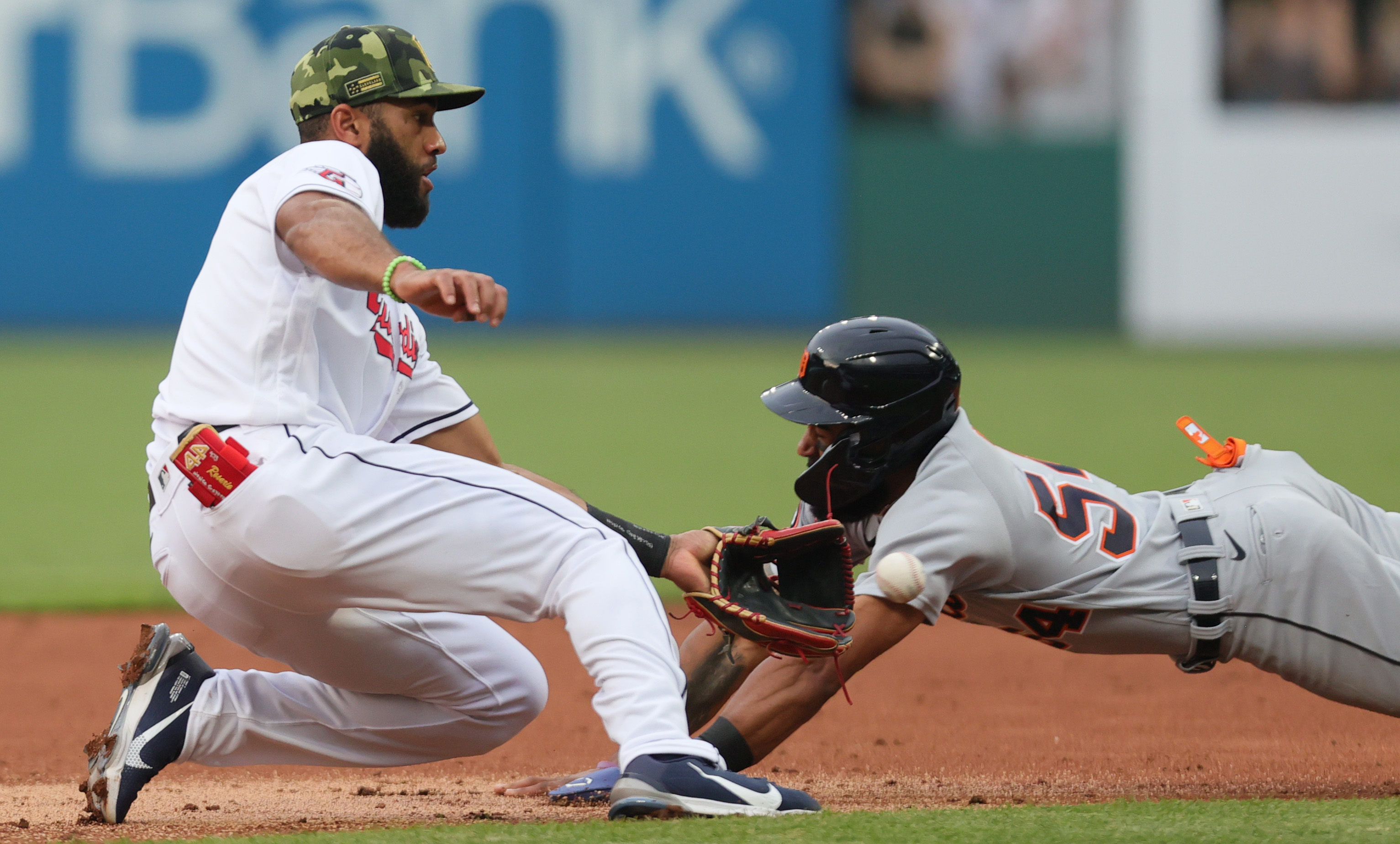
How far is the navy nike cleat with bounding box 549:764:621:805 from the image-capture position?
138 inches

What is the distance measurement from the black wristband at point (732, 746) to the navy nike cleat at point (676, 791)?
39 cm

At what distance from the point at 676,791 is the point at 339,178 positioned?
1.23m

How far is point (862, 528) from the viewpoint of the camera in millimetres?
3639

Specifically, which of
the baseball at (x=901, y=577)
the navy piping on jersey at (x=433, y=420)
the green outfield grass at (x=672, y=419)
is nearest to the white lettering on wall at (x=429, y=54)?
the green outfield grass at (x=672, y=419)

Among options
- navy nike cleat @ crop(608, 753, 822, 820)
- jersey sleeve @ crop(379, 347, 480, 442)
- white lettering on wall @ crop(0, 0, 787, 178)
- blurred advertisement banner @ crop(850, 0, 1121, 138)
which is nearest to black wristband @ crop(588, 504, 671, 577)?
navy nike cleat @ crop(608, 753, 822, 820)

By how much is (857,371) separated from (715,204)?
1345 centimetres

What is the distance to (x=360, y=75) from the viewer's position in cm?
337

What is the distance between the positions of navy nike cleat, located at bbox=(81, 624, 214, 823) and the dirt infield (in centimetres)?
7

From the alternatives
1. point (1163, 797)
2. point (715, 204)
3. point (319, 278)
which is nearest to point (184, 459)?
point (319, 278)

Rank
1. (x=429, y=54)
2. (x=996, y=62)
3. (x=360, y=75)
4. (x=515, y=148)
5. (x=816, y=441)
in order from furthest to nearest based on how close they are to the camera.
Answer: (x=996, y=62)
(x=515, y=148)
(x=429, y=54)
(x=816, y=441)
(x=360, y=75)

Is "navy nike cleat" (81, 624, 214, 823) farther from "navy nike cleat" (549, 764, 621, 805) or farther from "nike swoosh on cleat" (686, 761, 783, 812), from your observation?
"nike swoosh on cleat" (686, 761, 783, 812)

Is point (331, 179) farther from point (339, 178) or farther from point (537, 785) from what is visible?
point (537, 785)

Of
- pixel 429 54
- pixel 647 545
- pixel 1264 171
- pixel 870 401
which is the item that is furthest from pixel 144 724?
pixel 1264 171

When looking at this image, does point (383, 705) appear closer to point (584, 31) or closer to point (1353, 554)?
point (1353, 554)
